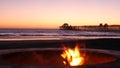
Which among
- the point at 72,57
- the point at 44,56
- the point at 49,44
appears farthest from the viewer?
the point at 49,44

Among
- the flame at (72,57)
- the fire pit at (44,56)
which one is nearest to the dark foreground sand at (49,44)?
the fire pit at (44,56)

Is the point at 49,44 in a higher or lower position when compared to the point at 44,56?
lower

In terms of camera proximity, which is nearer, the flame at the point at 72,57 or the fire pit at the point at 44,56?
the fire pit at the point at 44,56

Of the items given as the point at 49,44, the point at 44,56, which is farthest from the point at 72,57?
the point at 49,44

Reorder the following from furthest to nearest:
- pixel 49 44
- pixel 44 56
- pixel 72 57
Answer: pixel 49 44 < pixel 44 56 < pixel 72 57

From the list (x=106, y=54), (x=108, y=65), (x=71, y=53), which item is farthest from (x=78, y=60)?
(x=108, y=65)

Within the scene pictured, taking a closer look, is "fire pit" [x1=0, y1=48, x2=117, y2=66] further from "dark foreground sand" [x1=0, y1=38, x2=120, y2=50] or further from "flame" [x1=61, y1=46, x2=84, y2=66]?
"dark foreground sand" [x1=0, y1=38, x2=120, y2=50]

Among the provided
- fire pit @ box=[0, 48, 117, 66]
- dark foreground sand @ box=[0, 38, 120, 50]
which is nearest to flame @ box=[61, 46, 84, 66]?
fire pit @ box=[0, 48, 117, 66]

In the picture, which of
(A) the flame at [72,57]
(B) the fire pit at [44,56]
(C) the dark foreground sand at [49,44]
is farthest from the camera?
(C) the dark foreground sand at [49,44]

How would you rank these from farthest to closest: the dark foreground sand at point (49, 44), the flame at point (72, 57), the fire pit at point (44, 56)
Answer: the dark foreground sand at point (49, 44)
the flame at point (72, 57)
the fire pit at point (44, 56)

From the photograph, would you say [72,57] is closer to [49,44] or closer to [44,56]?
[44,56]

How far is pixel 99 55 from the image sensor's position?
22.1 ft

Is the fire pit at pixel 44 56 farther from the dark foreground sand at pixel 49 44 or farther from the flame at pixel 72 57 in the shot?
the dark foreground sand at pixel 49 44

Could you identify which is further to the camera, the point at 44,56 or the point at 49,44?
the point at 49,44
